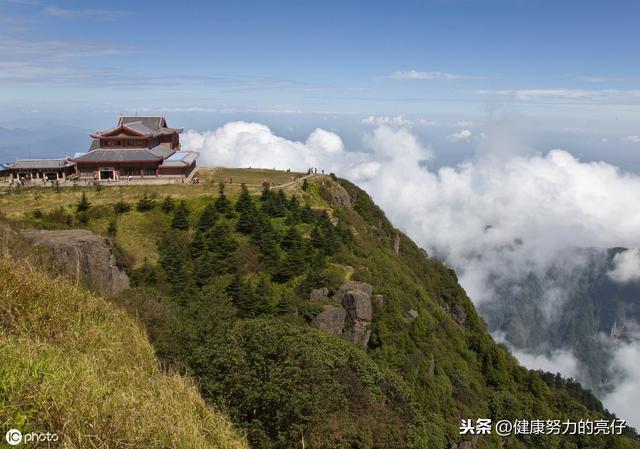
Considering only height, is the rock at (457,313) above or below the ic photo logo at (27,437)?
below

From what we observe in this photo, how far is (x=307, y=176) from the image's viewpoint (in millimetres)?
64125

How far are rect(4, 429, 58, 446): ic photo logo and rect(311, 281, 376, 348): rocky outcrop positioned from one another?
23.9m

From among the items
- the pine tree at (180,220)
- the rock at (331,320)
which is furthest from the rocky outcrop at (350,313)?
the pine tree at (180,220)

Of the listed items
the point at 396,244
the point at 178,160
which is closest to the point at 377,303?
the point at 396,244

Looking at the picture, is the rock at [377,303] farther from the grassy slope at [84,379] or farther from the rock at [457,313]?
the rock at [457,313]

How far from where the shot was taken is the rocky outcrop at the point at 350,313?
101ft

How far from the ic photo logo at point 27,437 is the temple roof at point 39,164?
53.2 metres

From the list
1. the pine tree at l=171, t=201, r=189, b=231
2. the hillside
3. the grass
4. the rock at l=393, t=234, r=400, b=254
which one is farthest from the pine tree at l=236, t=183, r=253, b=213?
the rock at l=393, t=234, r=400, b=254

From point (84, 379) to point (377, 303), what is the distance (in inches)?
1073

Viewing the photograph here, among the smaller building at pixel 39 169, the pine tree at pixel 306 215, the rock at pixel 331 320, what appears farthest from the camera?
the smaller building at pixel 39 169

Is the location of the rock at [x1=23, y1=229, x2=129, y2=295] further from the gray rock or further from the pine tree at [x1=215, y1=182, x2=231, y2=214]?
the gray rock

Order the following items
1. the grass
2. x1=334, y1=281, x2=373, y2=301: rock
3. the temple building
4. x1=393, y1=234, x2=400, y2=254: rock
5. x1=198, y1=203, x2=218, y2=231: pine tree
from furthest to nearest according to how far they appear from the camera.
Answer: x1=393, y1=234, x2=400, y2=254: rock < the temple building < the grass < x1=198, y1=203, x2=218, y2=231: pine tree < x1=334, y1=281, x2=373, y2=301: rock

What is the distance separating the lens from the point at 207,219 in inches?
1572

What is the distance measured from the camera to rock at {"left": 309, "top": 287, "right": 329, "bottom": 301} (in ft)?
105
